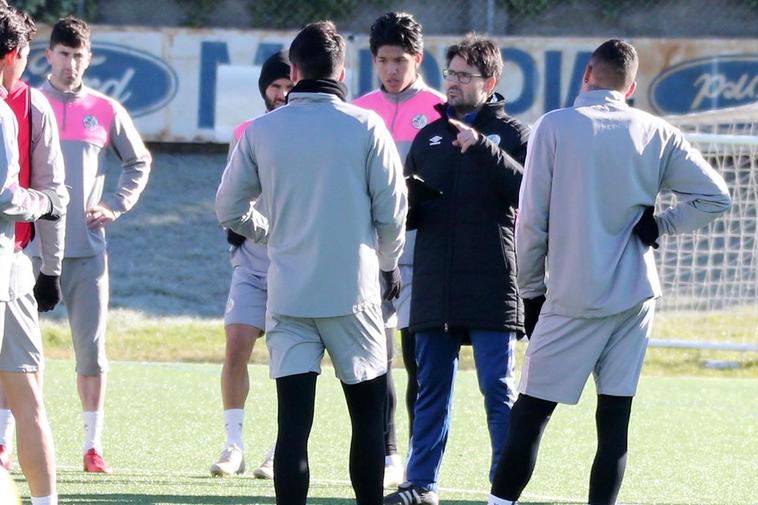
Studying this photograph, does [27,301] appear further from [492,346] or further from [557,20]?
[557,20]

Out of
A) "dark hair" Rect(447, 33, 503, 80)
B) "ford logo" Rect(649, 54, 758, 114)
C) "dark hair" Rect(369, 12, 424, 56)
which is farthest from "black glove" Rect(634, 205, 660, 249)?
"ford logo" Rect(649, 54, 758, 114)

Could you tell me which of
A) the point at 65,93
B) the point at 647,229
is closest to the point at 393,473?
the point at 647,229

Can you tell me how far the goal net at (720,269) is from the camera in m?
13.4

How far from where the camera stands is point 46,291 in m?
5.47

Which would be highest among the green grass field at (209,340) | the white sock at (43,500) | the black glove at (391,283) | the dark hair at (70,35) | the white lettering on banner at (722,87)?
the white lettering on banner at (722,87)

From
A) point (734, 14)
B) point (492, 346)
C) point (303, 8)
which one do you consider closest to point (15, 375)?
point (492, 346)

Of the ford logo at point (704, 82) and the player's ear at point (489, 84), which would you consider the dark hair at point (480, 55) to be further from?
the ford logo at point (704, 82)

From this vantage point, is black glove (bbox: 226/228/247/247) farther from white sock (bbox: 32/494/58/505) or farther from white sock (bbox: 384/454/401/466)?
white sock (bbox: 32/494/58/505)

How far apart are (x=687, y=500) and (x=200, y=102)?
10555 millimetres

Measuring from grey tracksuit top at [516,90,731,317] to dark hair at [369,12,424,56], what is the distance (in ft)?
4.66

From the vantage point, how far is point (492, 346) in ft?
19.3

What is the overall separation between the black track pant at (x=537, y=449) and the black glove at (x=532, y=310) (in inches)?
12.9

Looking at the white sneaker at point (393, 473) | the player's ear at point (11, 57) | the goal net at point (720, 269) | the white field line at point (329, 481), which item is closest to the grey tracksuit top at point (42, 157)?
the player's ear at point (11, 57)

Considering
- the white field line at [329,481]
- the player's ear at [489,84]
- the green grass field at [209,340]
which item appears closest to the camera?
the player's ear at [489,84]
